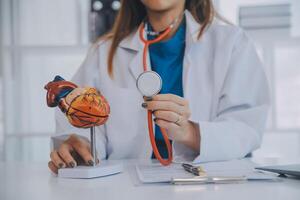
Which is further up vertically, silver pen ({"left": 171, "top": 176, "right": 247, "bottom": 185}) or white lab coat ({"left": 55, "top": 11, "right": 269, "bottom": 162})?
white lab coat ({"left": 55, "top": 11, "right": 269, "bottom": 162})

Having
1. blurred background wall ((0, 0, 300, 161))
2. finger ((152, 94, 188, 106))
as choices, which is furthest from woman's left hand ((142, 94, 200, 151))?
blurred background wall ((0, 0, 300, 161))

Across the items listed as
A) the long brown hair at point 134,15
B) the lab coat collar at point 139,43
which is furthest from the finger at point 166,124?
the long brown hair at point 134,15

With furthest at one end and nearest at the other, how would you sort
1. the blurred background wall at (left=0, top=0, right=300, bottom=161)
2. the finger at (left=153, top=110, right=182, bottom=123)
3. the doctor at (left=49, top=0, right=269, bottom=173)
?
the blurred background wall at (left=0, top=0, right=300, bottom=161), the doctor at (left=49, top=0, right=269, bottom=173), the finger at (left=153, top=110, right=182, bottom=123)

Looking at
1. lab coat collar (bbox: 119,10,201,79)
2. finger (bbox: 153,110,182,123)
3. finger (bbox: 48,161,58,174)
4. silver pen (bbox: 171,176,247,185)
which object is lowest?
finger (bbox: 48,161,58,174)

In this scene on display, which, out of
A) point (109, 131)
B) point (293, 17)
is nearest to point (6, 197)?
point (109, 131)

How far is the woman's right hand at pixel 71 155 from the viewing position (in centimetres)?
84

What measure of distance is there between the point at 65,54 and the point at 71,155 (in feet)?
5.35

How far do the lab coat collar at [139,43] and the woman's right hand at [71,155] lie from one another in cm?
40

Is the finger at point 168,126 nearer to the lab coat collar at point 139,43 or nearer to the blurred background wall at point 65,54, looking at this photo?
the lab coat collar at point 139,43

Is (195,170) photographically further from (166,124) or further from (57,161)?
(57,161)

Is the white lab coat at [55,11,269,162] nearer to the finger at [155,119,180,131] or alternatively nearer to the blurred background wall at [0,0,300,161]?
the finger at [155,119,180,131]

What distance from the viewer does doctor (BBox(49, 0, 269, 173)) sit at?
108 cm

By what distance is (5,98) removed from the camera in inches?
92.7

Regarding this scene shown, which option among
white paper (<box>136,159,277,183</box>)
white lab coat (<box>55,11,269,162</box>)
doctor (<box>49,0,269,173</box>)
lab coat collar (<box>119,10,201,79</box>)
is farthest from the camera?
lab coat collar (<box>119,10,201,79</box>)
